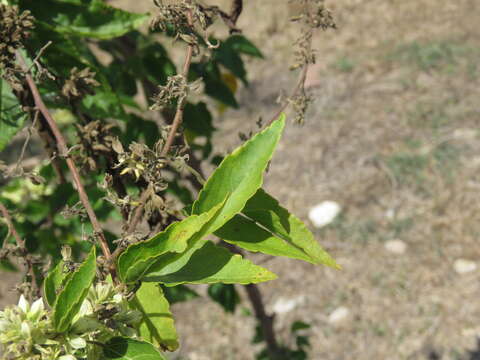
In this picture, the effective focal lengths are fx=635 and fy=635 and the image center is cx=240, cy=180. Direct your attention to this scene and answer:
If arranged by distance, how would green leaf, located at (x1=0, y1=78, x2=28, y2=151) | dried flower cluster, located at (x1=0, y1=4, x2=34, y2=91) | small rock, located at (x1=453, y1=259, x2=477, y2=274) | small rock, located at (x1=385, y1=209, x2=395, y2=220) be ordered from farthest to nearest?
1. small rock, located at (x1=385, y1=209, x2=395, y2=220)
2. small rock, located at (x1=453, y1=259, x2=477, y2=274)
3. green leaf, located at (x1=0, y1=78, x2=28, y2=151)
4. dried flower cluster, located at (x1=0, y1=4, x2=34, y2=91)

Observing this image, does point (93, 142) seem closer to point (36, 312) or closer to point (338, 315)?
point (36, 312)

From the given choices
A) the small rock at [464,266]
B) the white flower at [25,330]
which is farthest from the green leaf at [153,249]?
the small rock at [464,266]

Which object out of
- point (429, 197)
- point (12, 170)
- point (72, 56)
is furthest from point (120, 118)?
point (429, 197)

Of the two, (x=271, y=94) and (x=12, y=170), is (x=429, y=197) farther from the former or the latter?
(x=12, y=170)

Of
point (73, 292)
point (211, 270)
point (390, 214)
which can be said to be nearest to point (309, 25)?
point (211, 270)

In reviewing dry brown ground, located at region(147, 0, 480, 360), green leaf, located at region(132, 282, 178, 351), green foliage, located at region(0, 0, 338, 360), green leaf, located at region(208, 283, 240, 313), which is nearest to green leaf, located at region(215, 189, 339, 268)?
green foliage, located at region(0, 0, 338, 360)

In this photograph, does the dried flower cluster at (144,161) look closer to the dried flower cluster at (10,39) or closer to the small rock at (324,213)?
the dried flower cluster at (10,39)

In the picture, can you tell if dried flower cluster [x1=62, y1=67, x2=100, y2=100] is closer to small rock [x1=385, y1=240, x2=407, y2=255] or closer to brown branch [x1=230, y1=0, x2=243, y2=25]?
brown branch [x1=230, y1=0, x2=243, y2=25]
